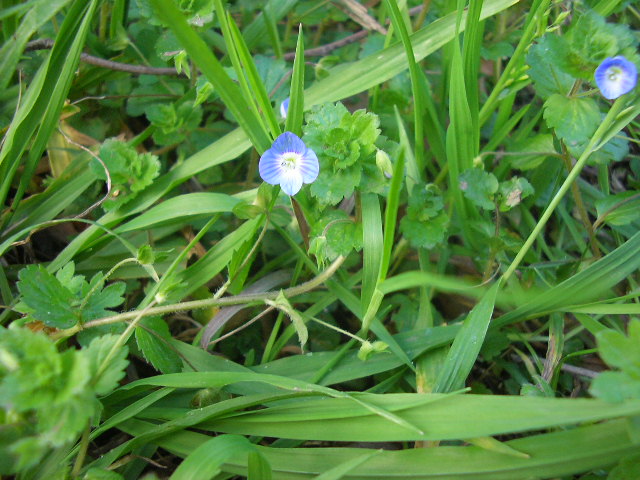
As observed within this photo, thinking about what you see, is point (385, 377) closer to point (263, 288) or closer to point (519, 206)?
point (263, 288)

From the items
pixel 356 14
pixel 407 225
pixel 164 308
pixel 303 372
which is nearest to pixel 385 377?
pixel 303 372

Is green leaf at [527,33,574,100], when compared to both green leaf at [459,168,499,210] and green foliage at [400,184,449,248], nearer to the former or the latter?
green leaf at [459,168,499,210]

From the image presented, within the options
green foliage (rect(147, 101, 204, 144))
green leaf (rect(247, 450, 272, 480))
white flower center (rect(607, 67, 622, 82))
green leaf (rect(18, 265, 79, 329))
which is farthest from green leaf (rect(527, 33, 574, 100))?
green leaf (rect(18, 265, 79, 329))

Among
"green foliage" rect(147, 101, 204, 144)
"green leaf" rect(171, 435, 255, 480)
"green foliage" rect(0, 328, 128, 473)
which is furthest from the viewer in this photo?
"green foliage" rect(147, 101, 204, 144)

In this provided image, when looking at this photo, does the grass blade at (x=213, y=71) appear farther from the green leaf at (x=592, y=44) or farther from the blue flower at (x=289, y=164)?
the green leaf at (x=592, y=44)

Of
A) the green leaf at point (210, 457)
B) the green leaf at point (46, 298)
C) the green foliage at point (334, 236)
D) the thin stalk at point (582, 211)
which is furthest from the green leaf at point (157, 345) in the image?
the thin stalk at point (582, 211)

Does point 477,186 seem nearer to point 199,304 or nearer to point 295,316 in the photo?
point 295,316
